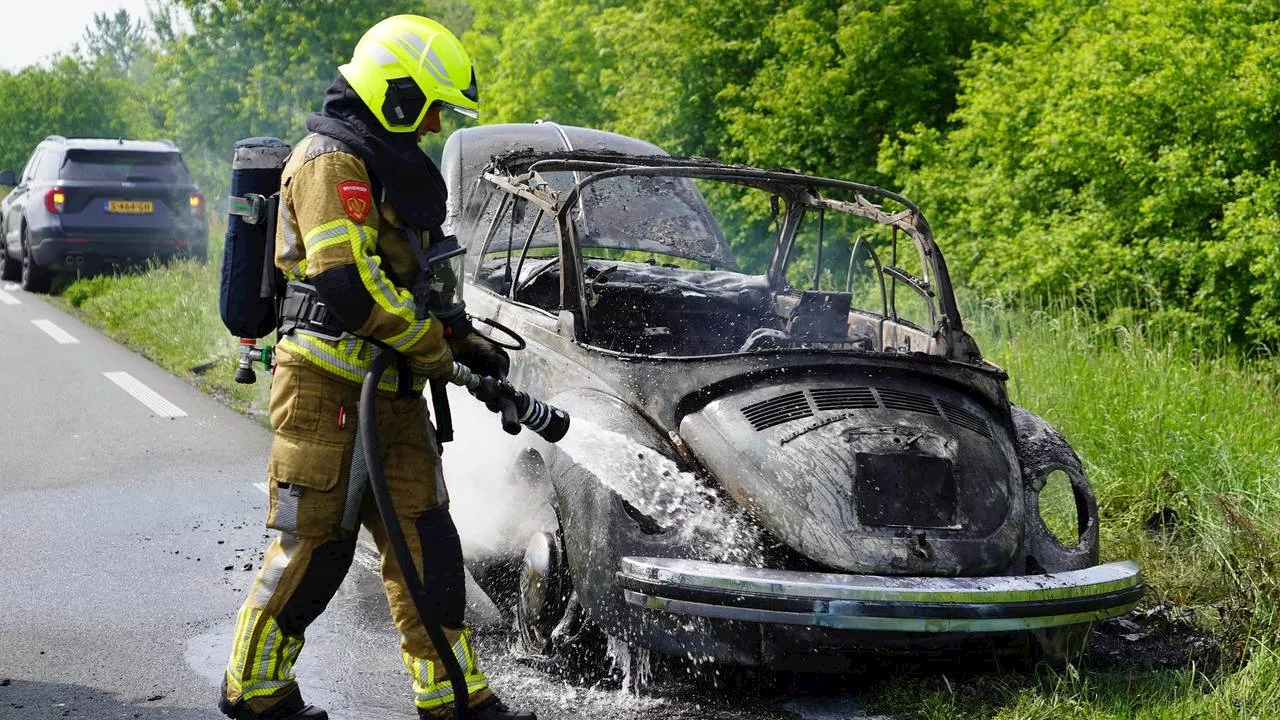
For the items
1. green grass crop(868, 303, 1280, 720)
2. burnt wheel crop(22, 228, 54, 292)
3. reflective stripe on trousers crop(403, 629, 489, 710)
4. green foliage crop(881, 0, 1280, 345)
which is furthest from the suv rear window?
reflective stripe on trousers crop(403, 629, 489, 710)

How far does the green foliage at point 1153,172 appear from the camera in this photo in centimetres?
1033

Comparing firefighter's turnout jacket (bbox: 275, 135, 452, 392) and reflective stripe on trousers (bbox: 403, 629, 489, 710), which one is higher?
firefighter's turnout jacket (bbox: 275, 135, 452, 392)

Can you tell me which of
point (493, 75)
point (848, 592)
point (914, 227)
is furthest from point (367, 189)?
point (493, 75)

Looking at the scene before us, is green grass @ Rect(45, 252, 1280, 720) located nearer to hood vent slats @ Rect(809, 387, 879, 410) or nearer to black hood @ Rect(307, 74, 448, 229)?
hood vent slats @ Rect(809, 387, 879, 410)

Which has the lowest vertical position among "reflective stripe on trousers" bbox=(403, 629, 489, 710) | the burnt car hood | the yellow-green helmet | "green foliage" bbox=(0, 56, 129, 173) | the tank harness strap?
"green foliage" bbox=(0, 56, 129, 173)

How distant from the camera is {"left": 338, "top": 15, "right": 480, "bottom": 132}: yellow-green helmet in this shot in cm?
387

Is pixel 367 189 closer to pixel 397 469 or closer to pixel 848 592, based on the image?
pixel 397 469

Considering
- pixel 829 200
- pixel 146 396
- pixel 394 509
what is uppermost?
pixel 829 200

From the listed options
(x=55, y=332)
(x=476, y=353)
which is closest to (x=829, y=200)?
(x=476, y=353)

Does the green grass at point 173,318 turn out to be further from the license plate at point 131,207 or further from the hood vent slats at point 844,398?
the hood vent slats at point 844,398

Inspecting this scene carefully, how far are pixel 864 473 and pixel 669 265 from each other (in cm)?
330

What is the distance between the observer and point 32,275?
57.1 feet

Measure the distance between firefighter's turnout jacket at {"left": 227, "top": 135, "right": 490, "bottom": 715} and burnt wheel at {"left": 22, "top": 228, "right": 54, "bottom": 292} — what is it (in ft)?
48.5

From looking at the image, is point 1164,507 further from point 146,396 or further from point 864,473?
point 146,396
